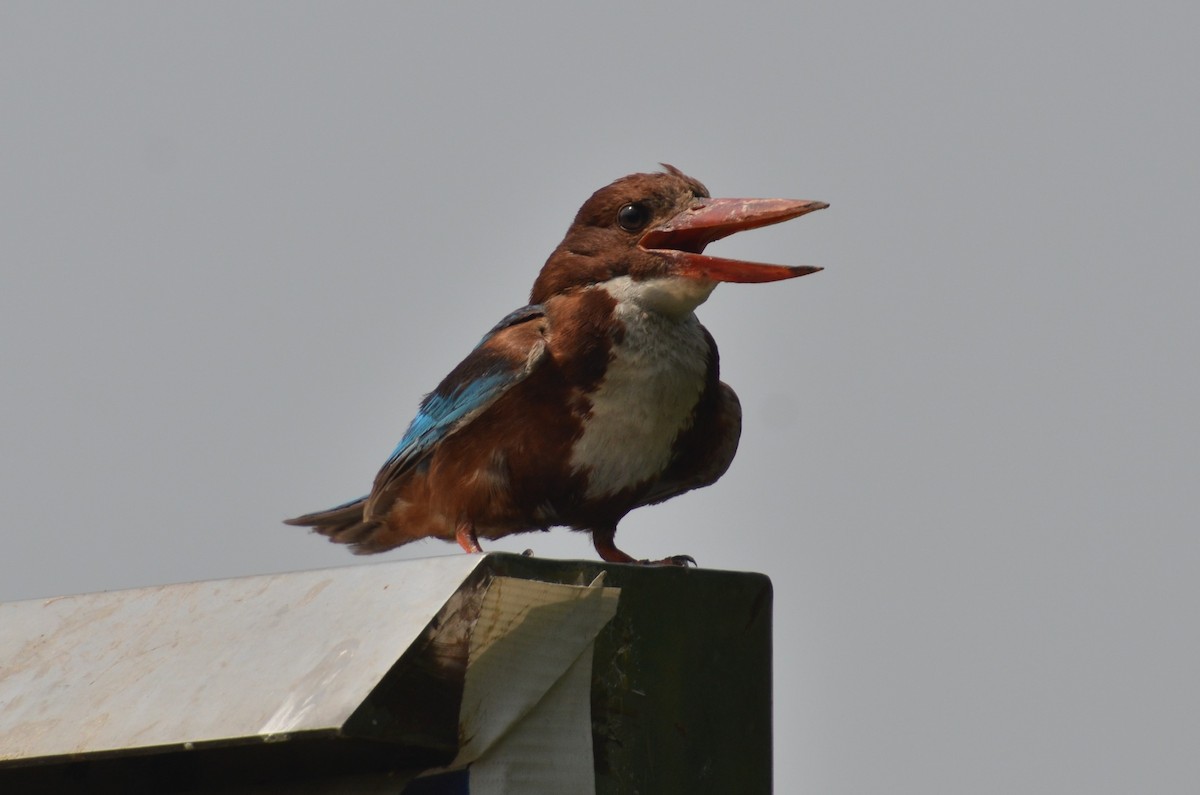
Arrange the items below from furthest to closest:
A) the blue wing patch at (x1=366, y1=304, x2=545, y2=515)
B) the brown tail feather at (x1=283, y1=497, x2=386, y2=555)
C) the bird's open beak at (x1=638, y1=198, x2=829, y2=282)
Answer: the brown tail feather at (x1=283, y1=497, x2=386, y2=555) < the blue wing patch at (x1=366, y1=304, x2=545, y2=515) < the bird's open beak at (x1=638, y1=198, x2=829, y2=282)

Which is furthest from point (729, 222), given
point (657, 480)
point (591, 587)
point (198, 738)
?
point (198, 738)

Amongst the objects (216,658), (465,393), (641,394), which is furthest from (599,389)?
(216,658)

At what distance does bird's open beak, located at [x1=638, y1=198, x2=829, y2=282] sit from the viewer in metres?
4.25

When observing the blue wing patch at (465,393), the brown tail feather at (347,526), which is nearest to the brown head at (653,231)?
the blue wing patch at (465,393)

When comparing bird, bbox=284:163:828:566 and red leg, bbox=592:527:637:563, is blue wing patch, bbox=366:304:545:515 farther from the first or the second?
red leg, bbox=592:527:637:563

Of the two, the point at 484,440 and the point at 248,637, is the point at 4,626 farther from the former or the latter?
the point at 484,440

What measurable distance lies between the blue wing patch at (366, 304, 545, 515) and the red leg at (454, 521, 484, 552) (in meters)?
0.24

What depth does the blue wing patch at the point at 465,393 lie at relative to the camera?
4379 mm

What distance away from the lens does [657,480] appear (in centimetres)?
450

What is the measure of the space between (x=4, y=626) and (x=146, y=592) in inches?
14.7

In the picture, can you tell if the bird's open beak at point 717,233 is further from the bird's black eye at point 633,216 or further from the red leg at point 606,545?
the red leg at point 606,545

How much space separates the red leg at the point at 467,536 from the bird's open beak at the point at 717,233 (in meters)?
0.84

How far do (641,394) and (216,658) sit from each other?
176cm

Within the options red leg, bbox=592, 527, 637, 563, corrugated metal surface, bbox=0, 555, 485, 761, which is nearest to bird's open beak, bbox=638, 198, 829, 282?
red leg, bbox=592, 527, 637, 563
